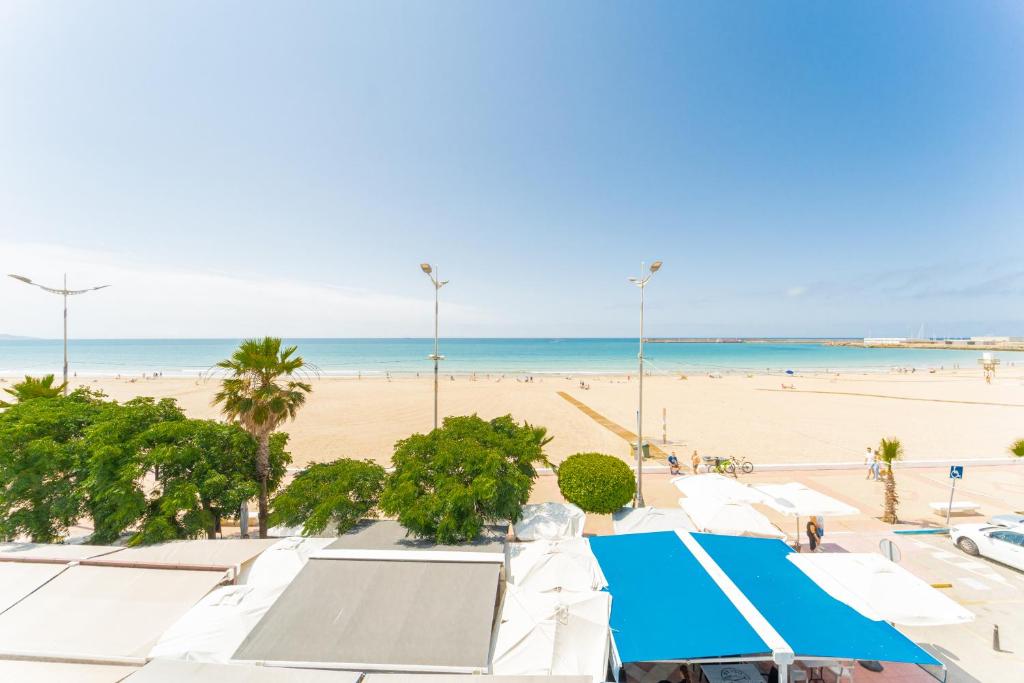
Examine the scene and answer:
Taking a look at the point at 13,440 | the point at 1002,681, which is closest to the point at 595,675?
the point at 1002,681

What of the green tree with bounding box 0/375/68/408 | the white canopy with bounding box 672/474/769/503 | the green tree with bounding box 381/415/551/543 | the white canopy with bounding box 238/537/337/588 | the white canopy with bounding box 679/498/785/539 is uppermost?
the green tree with bounding box 0/375/68/408

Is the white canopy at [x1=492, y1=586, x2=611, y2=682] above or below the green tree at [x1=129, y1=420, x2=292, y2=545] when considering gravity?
below

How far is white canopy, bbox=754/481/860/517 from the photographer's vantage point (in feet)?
34.7

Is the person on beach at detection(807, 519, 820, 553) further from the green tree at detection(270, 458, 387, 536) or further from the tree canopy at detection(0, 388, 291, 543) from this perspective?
the tree canopy at detection(0, 388, 291, 543)

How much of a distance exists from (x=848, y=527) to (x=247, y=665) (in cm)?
1615

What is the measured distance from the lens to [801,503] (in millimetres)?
11086

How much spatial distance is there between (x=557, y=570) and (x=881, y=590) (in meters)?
5.45

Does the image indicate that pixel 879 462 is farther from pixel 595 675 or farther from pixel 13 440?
pixel 13 440

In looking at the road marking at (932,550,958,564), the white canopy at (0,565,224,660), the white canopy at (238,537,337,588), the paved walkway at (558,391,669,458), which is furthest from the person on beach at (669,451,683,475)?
the white canopy at (0,565,224,660)

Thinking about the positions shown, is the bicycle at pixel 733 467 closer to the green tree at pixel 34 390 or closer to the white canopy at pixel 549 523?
the white canopy at pixel 549 523

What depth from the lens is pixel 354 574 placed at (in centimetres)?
770

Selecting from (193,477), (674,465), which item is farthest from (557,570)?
(674,465)

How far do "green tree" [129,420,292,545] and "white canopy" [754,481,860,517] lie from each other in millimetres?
14049

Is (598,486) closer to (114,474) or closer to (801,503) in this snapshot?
(801,503)
